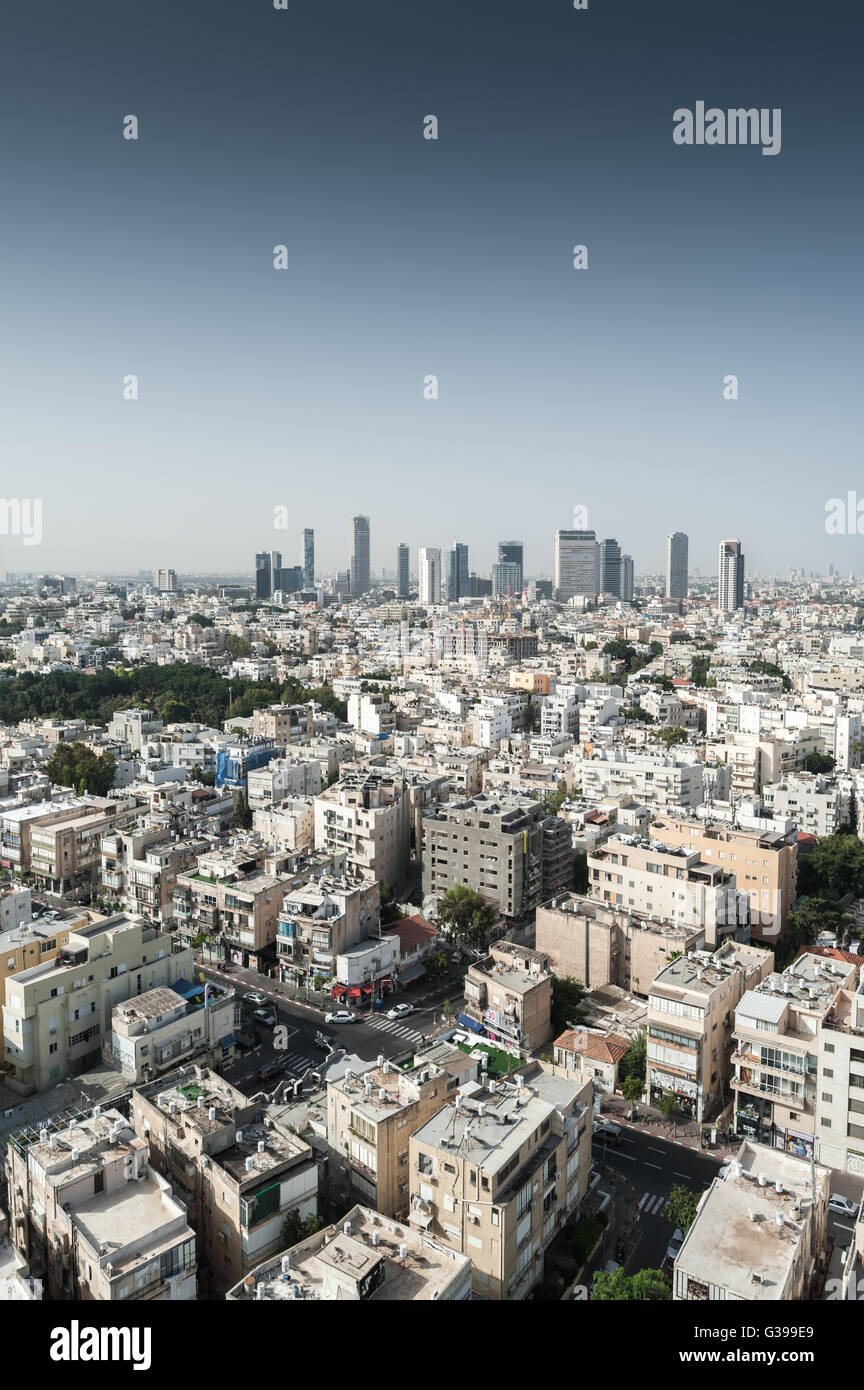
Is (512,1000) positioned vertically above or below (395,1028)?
above

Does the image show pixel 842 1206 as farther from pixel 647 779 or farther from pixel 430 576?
pixel 430 576

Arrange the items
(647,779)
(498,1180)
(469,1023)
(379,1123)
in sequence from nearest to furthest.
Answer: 1. (498,1180)
2. (379,1123)
3. (469,1023)
4. (647,779)

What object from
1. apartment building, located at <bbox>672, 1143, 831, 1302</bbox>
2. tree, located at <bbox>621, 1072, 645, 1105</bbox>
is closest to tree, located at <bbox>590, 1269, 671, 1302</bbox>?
apartment building, located at <bbox>672, 1143, 831, 1302</bbox>

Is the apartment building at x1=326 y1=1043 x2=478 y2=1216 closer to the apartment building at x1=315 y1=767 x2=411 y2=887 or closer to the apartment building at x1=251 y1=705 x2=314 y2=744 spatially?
the apartment building at x1=315 y1=767 x2=411 y2=887

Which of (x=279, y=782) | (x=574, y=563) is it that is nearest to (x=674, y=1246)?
(x=279, y=782)

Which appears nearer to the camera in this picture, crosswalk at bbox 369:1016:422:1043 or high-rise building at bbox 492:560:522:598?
crosswalk at bbox 369:1016:422:1043
